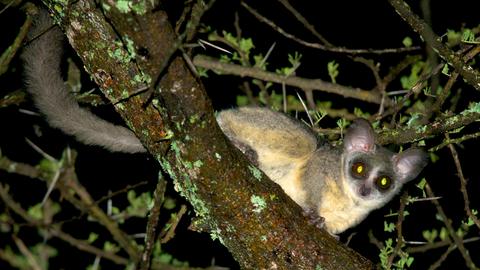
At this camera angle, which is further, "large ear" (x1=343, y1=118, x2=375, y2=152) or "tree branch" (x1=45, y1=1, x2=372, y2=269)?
"large ear" (x1=343, y1=118, x2=375, y2=152)

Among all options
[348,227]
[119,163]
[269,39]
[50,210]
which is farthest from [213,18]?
[348,227]

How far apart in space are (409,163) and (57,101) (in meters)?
2.49

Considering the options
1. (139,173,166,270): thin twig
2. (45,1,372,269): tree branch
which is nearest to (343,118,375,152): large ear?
(45,1,372,269): tree branch

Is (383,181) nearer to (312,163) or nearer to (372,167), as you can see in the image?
(372,167)

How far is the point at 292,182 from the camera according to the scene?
12.8ft

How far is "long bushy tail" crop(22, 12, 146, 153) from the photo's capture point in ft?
11.1

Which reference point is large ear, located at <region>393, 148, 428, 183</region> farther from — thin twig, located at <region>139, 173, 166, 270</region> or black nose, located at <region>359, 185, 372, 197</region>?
thin twig, located at <region>139, 173, 166, 270</region>

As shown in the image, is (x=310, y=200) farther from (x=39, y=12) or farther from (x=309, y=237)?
(x=39, y=12)

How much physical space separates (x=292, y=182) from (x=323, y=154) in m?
0.31

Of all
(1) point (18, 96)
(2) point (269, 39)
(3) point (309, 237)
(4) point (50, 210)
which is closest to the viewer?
(3) point (309, 237)

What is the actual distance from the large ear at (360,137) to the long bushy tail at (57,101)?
1496 mm

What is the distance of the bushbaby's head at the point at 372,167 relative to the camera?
13.0 ft

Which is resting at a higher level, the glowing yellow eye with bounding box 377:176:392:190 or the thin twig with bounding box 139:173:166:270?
the glowing yellow eye with bounding box 377:176:392:190

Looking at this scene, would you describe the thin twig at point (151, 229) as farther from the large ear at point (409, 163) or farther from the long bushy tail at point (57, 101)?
the large ear at point (409, 163)
